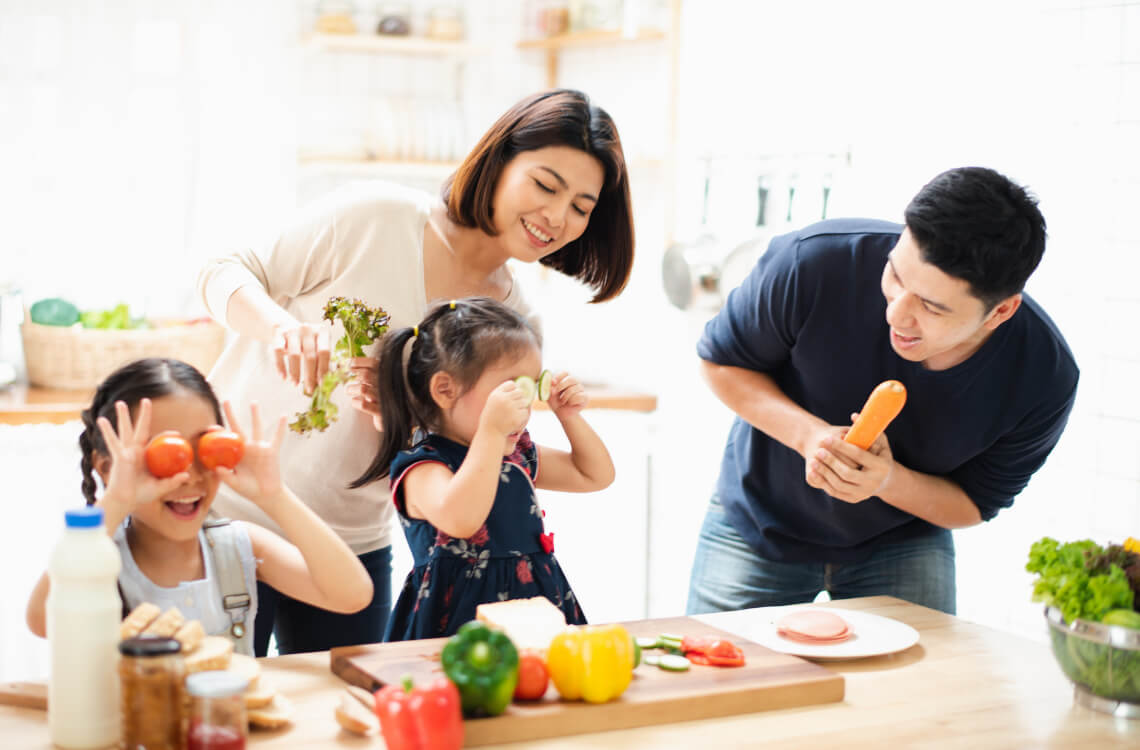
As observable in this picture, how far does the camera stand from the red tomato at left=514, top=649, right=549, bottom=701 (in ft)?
4.18

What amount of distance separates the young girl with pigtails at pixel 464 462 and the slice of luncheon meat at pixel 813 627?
12.3 inches

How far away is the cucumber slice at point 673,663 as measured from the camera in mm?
1394

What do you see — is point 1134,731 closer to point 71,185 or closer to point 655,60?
point 655,60

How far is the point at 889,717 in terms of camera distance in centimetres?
135

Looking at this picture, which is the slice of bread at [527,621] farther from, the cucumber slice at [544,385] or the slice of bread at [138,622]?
the slice of bread at [138,622]

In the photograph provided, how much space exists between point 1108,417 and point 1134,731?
1.02 meters

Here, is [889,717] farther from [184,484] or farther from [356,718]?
[184,484]

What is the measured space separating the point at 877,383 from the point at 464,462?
2.45 feet

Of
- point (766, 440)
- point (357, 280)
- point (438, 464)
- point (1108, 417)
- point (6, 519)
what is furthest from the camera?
point (6, 519)

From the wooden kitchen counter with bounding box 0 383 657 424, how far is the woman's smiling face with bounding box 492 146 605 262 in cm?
116

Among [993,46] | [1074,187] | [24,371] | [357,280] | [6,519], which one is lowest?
[6,519]

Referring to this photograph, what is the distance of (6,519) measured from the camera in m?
2.66

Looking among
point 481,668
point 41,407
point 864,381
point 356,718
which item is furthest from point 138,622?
point 41,407

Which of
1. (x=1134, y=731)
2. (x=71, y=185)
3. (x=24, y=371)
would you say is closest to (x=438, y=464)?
(x=1134, y=731)
